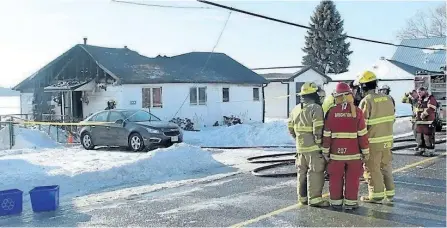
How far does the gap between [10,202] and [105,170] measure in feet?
11.2

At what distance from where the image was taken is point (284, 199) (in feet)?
26.3

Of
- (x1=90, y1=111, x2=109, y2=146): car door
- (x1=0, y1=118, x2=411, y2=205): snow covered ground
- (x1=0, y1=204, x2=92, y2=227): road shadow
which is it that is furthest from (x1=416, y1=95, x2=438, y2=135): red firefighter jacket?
(x1=90, y1=111, x2=109, y2=146): car door

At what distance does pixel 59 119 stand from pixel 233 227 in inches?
809

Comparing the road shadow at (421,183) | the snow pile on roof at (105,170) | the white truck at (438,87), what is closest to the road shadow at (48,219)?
the snow pile on roof at (105,170)

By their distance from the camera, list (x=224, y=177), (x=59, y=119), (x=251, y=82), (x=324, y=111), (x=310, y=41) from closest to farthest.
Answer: (x=324, y=111) < (x=224, y=177) < (x=59, y=119) < (x=251, y=82) < (x=310, y=41)

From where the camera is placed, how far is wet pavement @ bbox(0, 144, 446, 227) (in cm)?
666

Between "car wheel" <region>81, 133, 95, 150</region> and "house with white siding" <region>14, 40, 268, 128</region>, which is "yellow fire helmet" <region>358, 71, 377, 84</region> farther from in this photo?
"house with white siding" <region>14, 40, 268, 128</region>

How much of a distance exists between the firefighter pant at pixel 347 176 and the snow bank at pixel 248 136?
10083 mm

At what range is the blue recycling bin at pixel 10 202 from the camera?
25.2 feet

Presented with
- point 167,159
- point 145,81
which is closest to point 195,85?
point 145,81

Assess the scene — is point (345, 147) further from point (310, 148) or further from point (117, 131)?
point (117, 131)

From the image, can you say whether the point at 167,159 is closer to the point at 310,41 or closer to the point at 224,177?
the point at 224,177

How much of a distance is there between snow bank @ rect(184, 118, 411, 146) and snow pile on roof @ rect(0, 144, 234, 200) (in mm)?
5114

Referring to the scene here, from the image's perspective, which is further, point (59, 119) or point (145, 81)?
point (59, 119)
